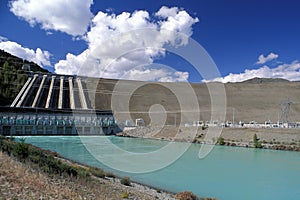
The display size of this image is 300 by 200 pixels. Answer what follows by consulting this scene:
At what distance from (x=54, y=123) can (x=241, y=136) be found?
113 ft

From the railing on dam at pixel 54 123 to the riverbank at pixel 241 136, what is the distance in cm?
989

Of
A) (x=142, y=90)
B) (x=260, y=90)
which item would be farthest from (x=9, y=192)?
(x=260, y=90)

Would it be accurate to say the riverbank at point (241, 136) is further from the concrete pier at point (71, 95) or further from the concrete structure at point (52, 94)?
the concrete structure at point (52, 94)

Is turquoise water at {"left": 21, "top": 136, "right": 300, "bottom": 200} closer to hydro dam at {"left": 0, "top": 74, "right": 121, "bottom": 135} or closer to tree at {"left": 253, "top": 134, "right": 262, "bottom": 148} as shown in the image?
tree at {"left": 253, "top": 134, "right": 262, "bottom": 148}

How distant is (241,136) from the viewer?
136 ft

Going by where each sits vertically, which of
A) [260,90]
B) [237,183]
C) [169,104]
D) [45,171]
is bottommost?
[237,183]

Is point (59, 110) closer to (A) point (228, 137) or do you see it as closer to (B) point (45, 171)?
(A) point (228, 137)

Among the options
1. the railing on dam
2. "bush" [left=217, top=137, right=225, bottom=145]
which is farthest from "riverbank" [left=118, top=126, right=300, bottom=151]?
the railing on dam

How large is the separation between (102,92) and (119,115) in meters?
22.5

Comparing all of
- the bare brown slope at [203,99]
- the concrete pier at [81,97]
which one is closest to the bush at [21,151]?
the bare brown slope at [203,99]

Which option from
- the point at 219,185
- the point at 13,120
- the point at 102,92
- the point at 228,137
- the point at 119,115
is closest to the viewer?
the point at 219,185

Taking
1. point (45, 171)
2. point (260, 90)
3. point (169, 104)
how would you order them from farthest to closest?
point (260, 90) → point (169, 104) → point (45, 171)

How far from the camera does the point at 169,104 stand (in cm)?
7962

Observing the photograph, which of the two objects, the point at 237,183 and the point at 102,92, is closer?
the point at 237,183
